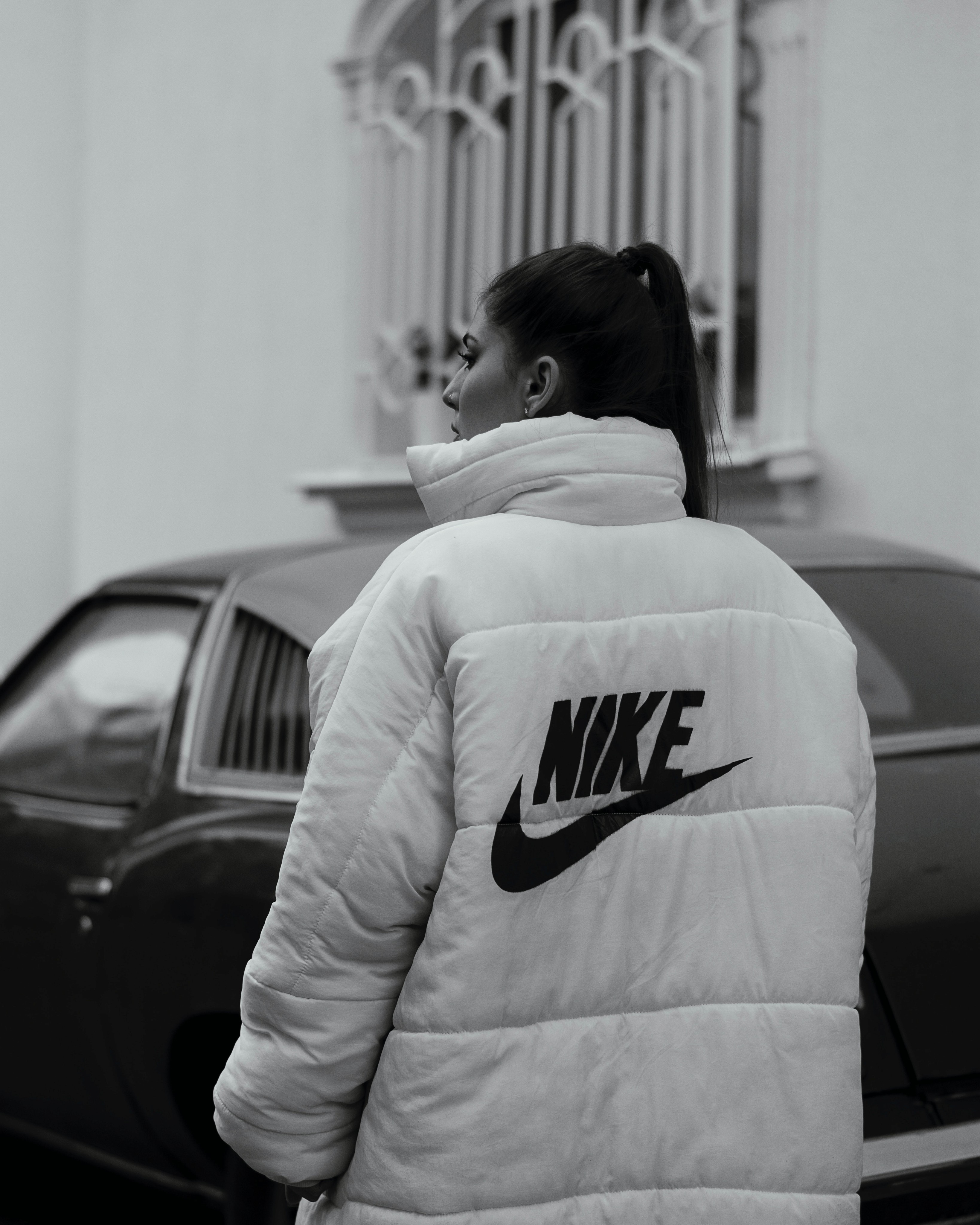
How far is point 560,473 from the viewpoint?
1.66m

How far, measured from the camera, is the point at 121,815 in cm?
338

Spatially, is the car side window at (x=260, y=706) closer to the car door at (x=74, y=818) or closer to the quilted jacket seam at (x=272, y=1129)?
the car door at (x=74, y=818)

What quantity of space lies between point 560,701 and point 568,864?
0.51 feet

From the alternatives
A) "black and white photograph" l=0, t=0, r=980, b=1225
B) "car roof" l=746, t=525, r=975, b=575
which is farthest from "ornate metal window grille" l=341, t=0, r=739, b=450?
"car roof" l=746, t=525, r=975, b=575

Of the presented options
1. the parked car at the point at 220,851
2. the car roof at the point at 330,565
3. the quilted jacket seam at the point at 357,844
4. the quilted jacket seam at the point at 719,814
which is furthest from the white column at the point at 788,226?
the quilted jacket seam at the point at 357,844

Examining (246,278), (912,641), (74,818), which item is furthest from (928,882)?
(246,278)

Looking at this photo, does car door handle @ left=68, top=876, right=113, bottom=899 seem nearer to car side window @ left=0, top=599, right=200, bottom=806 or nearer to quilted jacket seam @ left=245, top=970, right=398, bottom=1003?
car side window @ left=0, top=599, right=200, bottom=806

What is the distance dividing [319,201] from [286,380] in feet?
2.89

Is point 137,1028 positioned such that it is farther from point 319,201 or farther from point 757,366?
point 319,201

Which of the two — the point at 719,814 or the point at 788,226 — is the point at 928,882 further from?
the point at 788,226

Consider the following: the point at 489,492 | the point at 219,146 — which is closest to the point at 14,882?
the point at 489,492

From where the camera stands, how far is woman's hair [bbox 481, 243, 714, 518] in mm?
1729

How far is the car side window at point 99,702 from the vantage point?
11.5ft

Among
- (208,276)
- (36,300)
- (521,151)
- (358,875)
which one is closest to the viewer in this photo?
(358,875)
